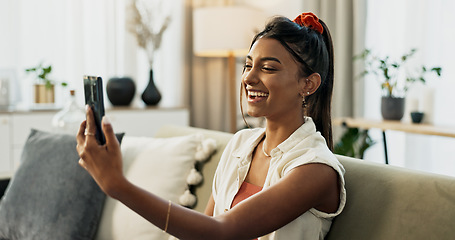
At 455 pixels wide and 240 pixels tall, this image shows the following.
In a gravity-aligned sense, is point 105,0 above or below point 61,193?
above

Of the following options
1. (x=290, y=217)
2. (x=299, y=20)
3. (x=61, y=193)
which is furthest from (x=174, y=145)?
(x=290, y=217)

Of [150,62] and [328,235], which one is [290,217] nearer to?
[328,235]

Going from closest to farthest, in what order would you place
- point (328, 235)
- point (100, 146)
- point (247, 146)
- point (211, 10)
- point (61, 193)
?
point (100, 146), point (328, 235), point (247, 146), point (61, 193), point (211, 10)

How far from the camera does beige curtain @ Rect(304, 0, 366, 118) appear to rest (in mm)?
2936

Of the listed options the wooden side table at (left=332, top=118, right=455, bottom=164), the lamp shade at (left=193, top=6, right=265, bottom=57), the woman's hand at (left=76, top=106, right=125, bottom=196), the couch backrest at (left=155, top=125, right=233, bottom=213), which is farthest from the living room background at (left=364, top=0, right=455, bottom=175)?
the woman's hand at (left=76, top=106, right=125, bottom=196)

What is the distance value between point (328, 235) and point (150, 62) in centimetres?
279

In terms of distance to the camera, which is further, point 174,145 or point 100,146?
point 174,145

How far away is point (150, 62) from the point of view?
12.2ft

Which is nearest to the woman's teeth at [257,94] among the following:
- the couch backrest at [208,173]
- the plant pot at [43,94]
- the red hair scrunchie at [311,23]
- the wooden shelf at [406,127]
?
the red hair scrunchie at [311,23]

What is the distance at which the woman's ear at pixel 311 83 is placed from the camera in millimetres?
1184

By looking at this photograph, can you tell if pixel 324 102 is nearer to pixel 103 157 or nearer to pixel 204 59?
pixel 103 157

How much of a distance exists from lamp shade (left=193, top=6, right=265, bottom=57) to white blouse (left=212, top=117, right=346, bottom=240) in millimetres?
2109

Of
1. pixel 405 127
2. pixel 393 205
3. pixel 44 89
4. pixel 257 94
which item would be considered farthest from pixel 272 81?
pixel 44 89

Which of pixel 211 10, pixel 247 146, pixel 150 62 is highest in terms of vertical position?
pixel 211 10
